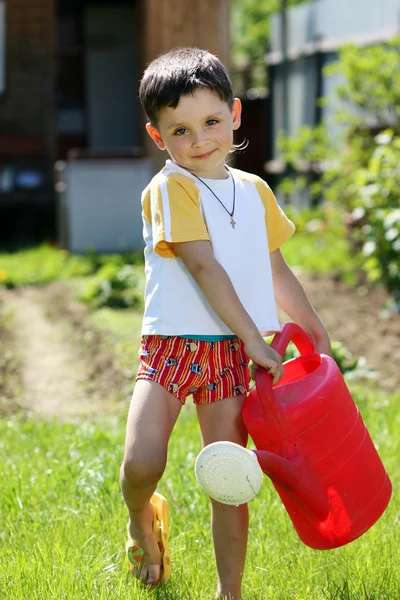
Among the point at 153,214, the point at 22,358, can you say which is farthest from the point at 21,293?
the point at 153,214

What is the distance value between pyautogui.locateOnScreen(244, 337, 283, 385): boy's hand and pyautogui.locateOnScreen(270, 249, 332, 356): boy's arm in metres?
0.35

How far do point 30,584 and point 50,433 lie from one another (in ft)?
5.16

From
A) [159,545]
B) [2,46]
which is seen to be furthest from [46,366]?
[2,46]

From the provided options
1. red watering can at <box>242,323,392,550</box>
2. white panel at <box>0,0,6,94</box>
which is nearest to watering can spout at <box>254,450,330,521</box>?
red watering can at <box>242,323,392,550</box>

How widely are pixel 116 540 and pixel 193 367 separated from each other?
0.68 m

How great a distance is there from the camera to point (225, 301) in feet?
8.06

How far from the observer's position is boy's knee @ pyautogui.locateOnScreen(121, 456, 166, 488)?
8.03ft

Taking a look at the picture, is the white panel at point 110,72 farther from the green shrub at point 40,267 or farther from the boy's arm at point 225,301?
the boy's arm at point 225,301

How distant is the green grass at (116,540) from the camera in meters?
2.55

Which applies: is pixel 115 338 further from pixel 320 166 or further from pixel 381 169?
pixel 320 166

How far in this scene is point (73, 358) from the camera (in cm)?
591

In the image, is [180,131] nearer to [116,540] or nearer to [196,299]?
[196,299]

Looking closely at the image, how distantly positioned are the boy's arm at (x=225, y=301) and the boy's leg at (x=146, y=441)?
0.26 metres

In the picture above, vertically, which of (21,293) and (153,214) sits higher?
(153,214)
